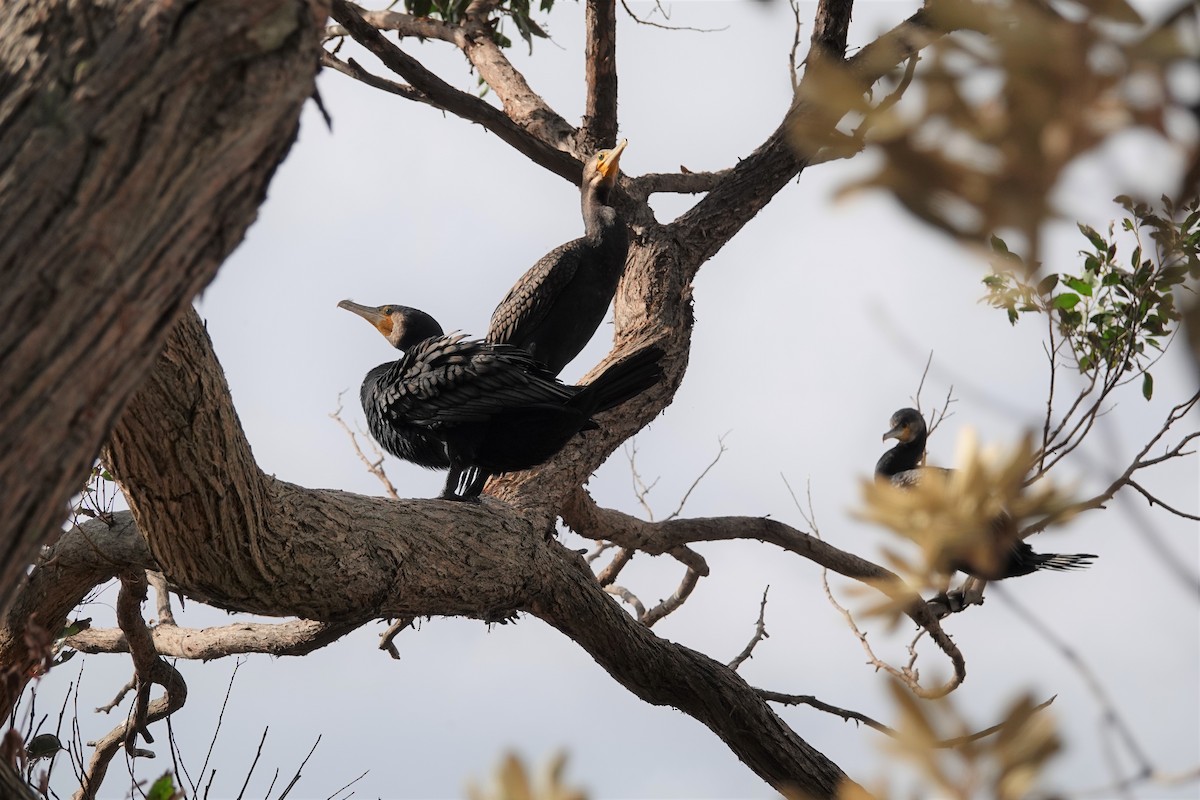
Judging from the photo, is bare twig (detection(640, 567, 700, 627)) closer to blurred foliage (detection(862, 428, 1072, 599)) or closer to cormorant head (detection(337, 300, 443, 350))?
cormorant head (detection(337, 300, 443, 350))

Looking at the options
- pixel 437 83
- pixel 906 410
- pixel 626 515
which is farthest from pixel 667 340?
pixel 906 410

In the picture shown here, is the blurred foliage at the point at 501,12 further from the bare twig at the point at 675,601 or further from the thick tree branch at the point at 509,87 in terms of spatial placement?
the bare twig at the point at 675,601

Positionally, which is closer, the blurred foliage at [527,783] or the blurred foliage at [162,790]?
→ the blurred foliage at [527,783]

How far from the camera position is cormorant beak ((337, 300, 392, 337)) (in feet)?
15.9

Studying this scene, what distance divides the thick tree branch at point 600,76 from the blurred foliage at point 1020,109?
4223mm

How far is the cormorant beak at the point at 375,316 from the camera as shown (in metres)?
4.85

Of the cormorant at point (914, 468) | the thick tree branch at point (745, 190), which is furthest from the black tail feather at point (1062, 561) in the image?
the thick tree branch at point (745, 190)

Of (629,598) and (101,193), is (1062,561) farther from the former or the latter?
(101,193)

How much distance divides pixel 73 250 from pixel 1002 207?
898 mm

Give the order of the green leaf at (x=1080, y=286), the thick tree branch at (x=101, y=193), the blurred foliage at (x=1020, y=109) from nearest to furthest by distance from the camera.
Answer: the blurred foliage at (x=1020, y=109)
the thick tree branch at (x=101, y=193)
the green leaf at (x=1080, y=286)

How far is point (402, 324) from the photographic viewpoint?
15.6ft

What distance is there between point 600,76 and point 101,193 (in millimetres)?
3909

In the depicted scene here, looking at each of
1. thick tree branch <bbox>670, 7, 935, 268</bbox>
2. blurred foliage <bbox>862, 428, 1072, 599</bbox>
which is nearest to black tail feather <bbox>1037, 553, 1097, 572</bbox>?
thick tree branch <bbox>670, 7, 935, 268</bbox>

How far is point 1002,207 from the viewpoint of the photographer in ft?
2.32
